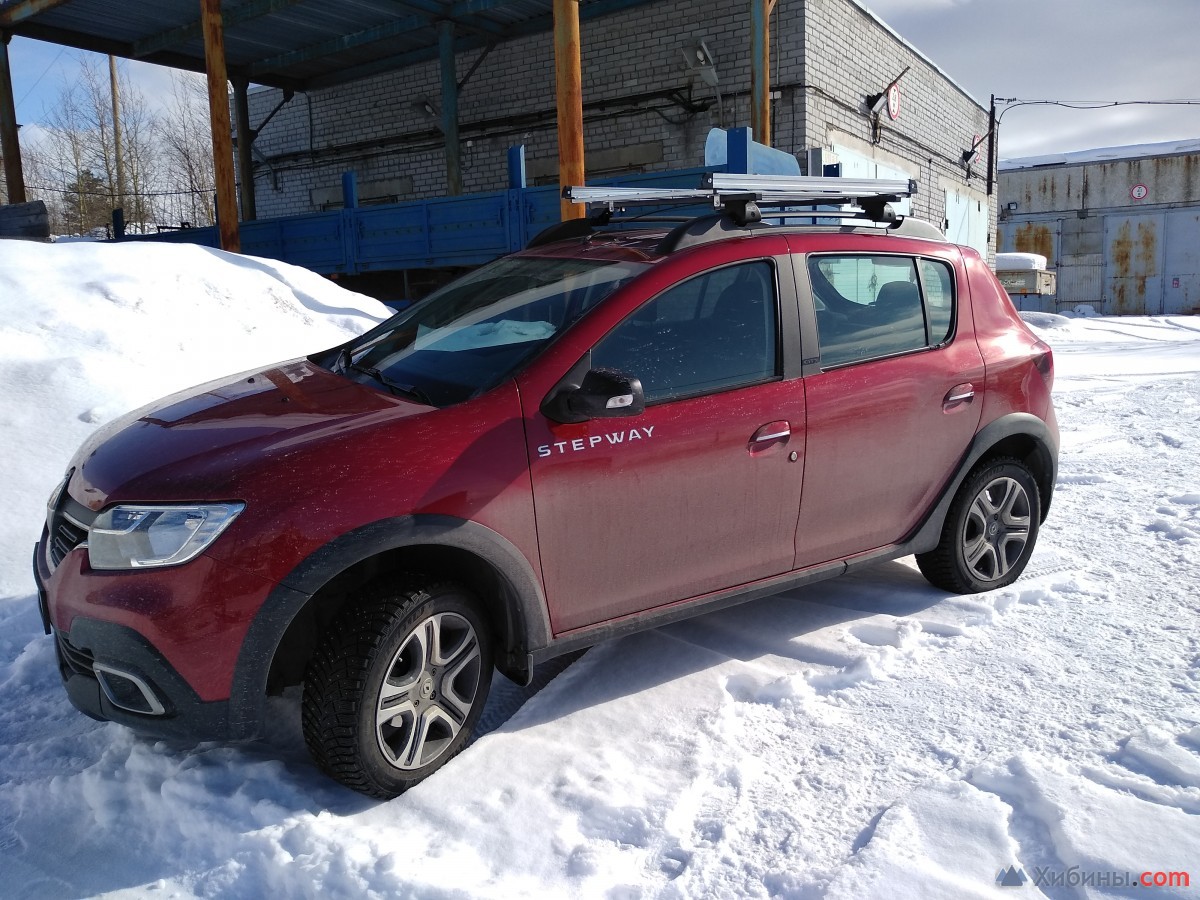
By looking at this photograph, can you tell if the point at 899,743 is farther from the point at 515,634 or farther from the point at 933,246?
the point at 933,246

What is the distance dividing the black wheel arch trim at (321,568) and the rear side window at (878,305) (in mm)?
1513

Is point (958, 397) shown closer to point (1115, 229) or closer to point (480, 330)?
point (480, 330)

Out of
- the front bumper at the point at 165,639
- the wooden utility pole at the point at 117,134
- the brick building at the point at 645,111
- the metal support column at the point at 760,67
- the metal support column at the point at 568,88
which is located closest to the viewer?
the front bumper at the point at 165,639

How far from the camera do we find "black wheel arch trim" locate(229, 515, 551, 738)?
238 cm

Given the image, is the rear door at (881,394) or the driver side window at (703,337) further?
the rear door at (881,394)

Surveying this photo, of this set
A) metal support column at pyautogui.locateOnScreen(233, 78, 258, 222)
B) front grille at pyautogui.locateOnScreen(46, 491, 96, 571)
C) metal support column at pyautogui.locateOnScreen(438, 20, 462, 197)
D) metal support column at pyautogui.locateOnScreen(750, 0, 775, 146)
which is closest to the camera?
front grille at pyautogui.locateOnScreen(46, 491, 96, 571)

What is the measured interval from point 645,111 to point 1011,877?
15.0 m

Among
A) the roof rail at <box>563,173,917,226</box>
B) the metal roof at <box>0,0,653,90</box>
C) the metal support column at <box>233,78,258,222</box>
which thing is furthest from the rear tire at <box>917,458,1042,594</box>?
the metal support column at <box>233,78,258,222</box>

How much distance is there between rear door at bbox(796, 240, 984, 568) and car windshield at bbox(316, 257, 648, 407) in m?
0.84

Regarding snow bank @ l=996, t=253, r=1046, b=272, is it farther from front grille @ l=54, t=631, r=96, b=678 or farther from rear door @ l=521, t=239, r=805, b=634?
front grille @ l=54, t=631, r=96, b=678

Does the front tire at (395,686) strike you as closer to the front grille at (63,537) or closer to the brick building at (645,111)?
the front grille at (63,537)

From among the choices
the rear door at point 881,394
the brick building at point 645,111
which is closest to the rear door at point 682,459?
the rear door at point 881,394

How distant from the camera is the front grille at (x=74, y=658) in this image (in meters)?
2.46

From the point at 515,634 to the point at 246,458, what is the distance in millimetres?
939
